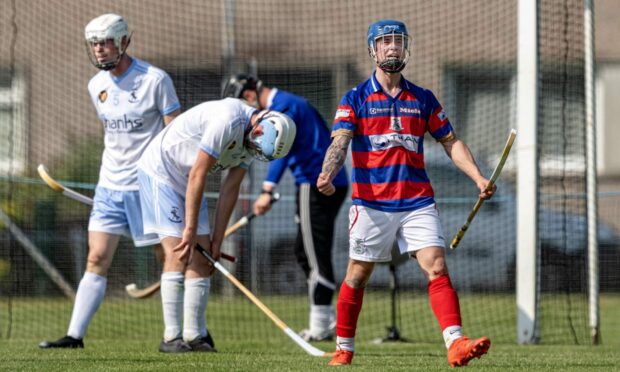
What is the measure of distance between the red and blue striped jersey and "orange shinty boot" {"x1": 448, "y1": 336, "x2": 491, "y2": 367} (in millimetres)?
764

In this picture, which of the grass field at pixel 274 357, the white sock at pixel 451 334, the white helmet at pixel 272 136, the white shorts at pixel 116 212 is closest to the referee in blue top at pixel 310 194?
the grass field at pixel 274 357

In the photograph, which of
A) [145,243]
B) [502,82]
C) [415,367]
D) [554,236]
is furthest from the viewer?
[502,82]

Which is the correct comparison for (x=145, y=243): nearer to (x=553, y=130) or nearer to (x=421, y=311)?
(x=421, y=311)

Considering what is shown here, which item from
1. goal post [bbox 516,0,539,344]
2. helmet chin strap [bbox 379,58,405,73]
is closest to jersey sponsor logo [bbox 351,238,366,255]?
helmet chin strap [bbox 379,58,405,73]

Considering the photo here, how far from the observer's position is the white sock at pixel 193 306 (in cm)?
719

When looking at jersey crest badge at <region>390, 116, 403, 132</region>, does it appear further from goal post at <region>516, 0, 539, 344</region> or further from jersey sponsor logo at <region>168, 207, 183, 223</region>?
goal post at <region>516, 0, 539, 344</region>

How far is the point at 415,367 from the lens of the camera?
612 cm

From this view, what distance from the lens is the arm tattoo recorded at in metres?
6.11

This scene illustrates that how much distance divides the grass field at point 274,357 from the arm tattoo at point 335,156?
3.25 ft

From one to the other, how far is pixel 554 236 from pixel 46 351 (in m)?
5.62

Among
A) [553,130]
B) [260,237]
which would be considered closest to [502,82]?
[553,130]

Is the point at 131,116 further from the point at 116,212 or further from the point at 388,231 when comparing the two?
the point at 388,231

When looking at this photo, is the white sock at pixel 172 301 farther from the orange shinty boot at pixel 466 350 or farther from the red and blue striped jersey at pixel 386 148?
the orange shinty boot at pixel 466 350

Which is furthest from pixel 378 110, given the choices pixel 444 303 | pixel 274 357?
pixel 274 357
